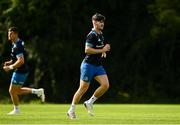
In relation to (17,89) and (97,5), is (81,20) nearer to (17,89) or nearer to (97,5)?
(97,5)

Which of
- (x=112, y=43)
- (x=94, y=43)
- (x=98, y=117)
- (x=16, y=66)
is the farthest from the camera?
(x=112, y=43)

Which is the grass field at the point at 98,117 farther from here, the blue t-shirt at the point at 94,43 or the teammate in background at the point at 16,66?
the blue t-shirt at the point at 94,43

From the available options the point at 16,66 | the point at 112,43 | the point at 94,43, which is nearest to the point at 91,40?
the point at 94,43

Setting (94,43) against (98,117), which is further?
(98,117)

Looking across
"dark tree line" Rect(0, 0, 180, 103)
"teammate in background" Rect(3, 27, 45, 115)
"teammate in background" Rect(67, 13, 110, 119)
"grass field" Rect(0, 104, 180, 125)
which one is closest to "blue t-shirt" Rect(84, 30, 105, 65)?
"teammate in background" Rect(67, 13, 110, 119)

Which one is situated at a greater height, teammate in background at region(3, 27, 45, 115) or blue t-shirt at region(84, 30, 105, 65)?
blue t-shirt at region(84, 30, 105, 65)

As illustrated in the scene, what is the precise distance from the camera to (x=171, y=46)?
1677 inches

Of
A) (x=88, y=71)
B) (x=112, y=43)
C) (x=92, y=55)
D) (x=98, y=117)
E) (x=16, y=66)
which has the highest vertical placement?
(x=92, y=55)

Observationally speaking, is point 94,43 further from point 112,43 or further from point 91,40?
point 112,43

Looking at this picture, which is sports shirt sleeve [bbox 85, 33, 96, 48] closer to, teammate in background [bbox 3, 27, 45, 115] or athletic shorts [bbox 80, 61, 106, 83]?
athletic shorts [bbox 80, 61, 106, 83]

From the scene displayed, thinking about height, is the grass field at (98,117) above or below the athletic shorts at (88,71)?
below

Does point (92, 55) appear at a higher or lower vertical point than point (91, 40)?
lower

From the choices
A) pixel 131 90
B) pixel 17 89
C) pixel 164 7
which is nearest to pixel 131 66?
pixel 131 90

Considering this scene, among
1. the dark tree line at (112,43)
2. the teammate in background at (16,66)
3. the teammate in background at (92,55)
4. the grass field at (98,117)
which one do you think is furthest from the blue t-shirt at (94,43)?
the dark tree line at (112,43)
